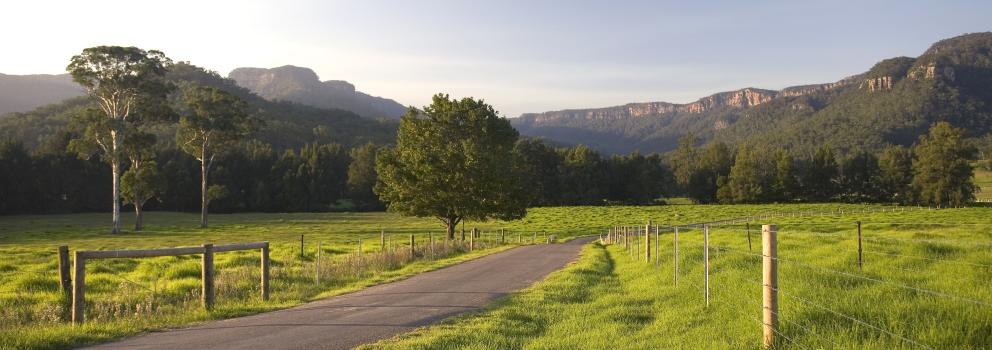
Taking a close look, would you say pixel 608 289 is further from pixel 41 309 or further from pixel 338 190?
pixel 338 190

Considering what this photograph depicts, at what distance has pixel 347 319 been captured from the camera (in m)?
10.2

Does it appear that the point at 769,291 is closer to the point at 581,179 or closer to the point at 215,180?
the point at 215,180

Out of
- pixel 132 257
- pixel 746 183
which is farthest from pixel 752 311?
pixel 746 183

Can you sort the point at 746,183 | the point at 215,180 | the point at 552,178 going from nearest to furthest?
the point at 215,180 < the point at 746,183 < the point at 552,178

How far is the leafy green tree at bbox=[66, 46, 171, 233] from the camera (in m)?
55.6

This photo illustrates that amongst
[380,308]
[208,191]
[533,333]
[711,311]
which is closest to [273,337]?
[380,308]

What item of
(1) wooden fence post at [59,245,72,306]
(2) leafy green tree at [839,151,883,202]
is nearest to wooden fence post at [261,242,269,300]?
(1) wooden fence post at [59,245,72,306]

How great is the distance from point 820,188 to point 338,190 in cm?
8956

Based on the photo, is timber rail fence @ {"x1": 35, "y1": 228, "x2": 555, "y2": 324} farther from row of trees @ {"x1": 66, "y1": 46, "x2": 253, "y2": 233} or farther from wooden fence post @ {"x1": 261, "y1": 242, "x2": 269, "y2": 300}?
row of trees @ {"x1": 66, "y1": 46, "x2": 253, "y2": 233}

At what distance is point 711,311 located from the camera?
902 centimetres

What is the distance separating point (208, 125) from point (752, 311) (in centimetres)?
6722

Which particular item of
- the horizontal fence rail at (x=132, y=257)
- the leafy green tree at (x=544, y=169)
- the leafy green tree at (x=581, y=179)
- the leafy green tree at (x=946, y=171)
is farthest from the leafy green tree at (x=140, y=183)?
the leafy green tree at (x=946, y=171)

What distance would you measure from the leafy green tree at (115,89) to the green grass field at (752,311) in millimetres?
55941

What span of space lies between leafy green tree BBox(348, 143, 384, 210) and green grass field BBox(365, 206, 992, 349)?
339 feet
